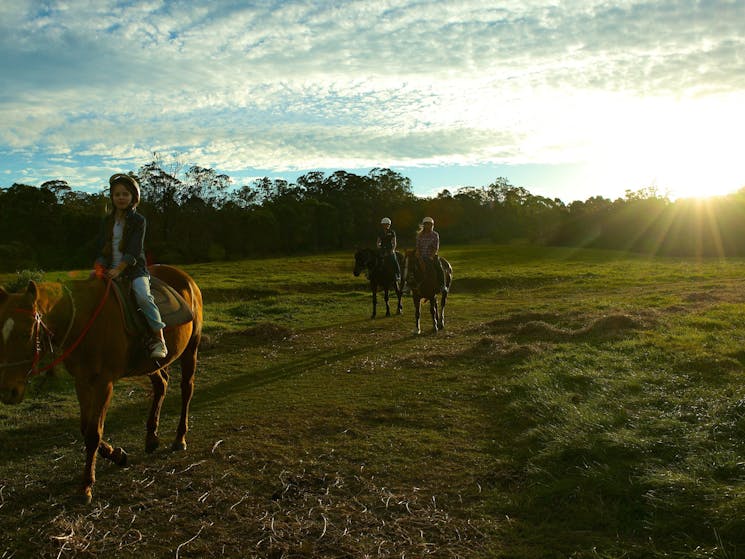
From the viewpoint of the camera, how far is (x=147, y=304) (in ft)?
17.4

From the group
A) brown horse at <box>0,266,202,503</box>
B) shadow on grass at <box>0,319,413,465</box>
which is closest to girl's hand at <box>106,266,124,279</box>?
brown horse at <box>0,266,202,503</box>

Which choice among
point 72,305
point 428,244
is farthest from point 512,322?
point 72,305

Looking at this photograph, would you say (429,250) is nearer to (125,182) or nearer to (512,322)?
(512,322)

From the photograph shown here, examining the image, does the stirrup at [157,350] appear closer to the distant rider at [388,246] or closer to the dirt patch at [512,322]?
the dirt patch at [512,322]

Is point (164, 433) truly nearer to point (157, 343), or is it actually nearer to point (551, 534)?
point (157, 343)

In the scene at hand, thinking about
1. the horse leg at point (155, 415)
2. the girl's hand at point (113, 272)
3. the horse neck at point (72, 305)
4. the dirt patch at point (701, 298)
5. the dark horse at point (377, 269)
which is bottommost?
the dirt patch at point (701, 298)

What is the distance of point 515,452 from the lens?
585cm

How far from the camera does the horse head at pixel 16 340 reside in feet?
13.6

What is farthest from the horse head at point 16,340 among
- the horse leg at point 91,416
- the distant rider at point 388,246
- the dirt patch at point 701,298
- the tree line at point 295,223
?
the tree line at point 295,223

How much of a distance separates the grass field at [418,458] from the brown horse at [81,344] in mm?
818

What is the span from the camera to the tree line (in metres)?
50.6

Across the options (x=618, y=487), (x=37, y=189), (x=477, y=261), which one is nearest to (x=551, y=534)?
(x=618, y=487)

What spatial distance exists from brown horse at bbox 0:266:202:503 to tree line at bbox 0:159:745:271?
42.6 m

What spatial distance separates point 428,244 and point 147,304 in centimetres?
977
